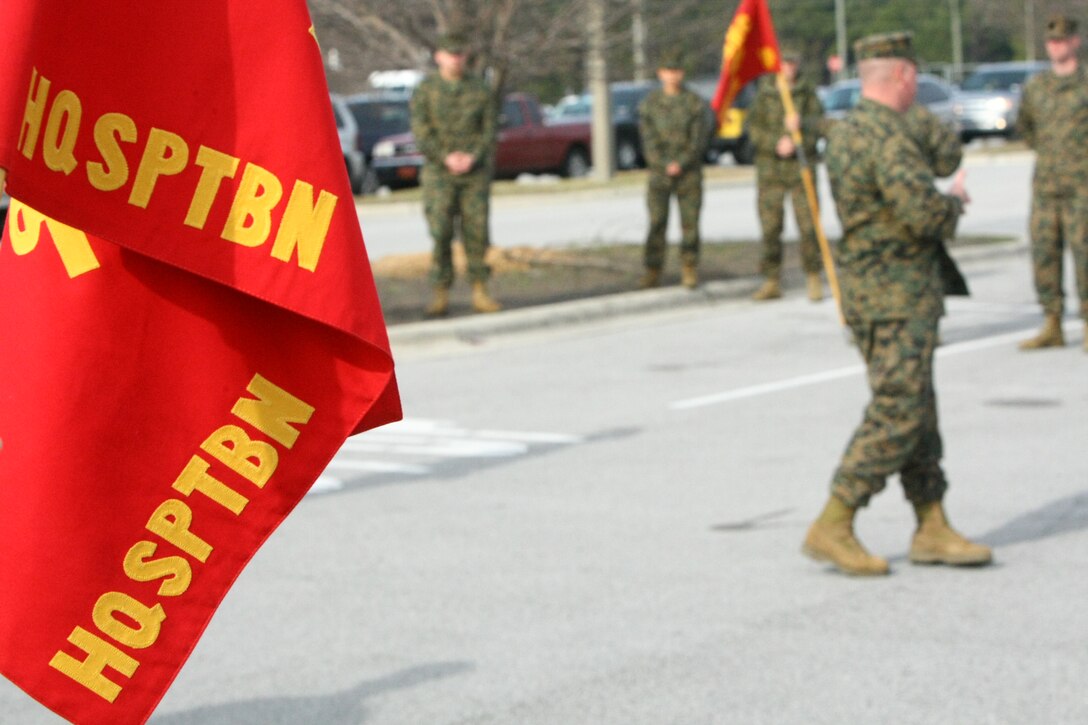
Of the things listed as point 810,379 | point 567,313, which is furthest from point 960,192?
point 567,313

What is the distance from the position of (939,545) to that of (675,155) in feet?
29.8

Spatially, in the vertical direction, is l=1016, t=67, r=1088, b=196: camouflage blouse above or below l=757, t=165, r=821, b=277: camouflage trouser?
above

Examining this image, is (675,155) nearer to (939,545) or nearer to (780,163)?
(780,163)

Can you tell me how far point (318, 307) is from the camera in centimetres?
302

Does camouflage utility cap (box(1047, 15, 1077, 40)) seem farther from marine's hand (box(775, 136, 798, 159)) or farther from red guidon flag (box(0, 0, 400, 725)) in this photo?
red guidon flag (box(0, 0, 400, 725))

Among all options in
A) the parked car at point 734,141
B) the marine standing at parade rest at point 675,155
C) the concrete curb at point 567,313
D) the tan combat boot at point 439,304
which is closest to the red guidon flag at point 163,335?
the concrete curb at point 567,313

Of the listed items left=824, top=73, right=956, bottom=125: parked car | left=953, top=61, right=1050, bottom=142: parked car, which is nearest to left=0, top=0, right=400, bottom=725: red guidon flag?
left=824, top=73, right=956, bottom=125: parked car

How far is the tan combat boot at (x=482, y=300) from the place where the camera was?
1444cm

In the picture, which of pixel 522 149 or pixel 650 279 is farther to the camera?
pixel 522 149

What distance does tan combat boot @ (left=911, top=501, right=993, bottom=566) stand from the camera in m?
6.68

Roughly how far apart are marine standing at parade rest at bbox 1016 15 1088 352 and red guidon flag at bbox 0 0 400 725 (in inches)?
355

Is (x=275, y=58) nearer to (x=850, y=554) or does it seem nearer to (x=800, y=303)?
(x=850, y=554)

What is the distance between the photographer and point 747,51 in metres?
12.8

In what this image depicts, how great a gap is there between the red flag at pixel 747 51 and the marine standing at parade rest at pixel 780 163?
190cm
